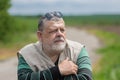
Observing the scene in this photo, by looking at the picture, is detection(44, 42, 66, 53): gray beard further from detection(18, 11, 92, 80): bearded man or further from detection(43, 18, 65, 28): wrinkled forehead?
detection(43, 18, 65, 28): wrinkled forehead

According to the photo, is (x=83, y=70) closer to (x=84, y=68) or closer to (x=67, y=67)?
(x=84, y=68)

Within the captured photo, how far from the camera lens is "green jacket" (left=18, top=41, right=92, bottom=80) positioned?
4309mm

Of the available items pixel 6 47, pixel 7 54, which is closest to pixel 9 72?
pixel 7 54

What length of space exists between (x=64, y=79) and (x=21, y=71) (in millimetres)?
337

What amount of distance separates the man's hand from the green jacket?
0.10 ft

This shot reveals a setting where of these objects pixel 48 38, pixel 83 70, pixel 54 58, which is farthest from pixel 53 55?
pixel 83 70

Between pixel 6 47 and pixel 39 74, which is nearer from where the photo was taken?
pixel 39 74

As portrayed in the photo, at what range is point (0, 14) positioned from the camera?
33.5m

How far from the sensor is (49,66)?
14.4 ft

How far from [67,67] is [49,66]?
0.16 m

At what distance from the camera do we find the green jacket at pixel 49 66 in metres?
4.31

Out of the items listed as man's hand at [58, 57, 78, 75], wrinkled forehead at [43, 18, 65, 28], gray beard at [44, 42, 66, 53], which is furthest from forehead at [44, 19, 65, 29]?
man's hand at [58, 57, 78, 75]

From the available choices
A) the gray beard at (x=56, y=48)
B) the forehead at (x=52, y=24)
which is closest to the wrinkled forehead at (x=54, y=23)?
the forehead at (x=52, y=24)

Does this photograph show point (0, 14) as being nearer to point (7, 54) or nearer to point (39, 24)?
point (7, 54)
